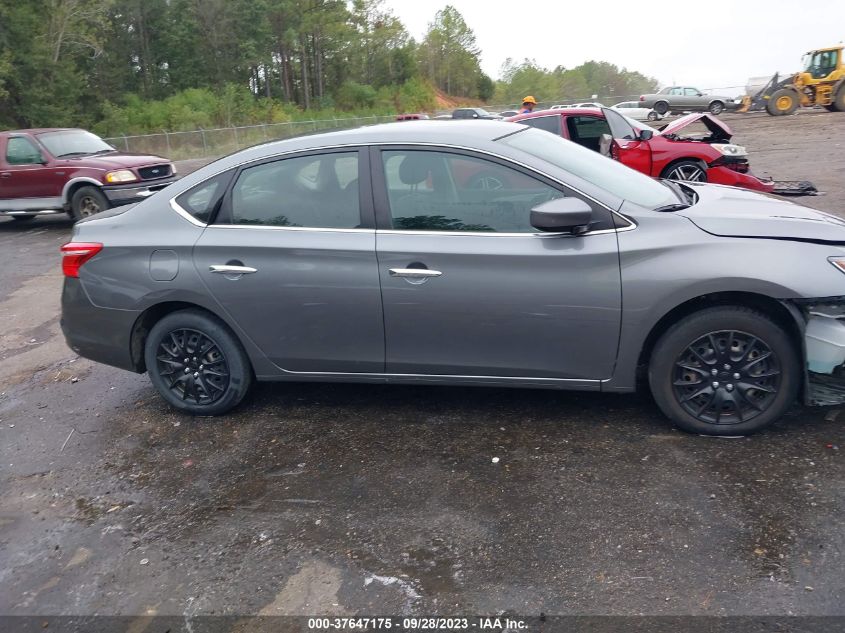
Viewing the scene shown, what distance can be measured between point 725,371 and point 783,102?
32901mm

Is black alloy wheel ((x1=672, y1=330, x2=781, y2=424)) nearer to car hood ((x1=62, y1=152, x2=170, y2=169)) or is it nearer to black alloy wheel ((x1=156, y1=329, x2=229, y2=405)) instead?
black alloy wheel ((x1=156, y1=329, x2=229, y2=405))

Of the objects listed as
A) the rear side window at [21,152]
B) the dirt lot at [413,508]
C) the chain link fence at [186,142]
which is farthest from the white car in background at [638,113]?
the dirt lot at [413,508]

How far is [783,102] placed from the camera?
3183 centimetres

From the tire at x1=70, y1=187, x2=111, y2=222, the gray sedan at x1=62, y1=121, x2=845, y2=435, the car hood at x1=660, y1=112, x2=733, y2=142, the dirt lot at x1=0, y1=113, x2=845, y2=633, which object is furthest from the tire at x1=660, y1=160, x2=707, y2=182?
the tire at x1=70, y1=187, x2=111, y2=222

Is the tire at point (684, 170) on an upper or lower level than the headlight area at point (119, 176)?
lower

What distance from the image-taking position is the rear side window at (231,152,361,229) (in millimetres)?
4211

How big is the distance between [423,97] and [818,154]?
54515mm

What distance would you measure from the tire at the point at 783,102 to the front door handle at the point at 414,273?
3314 centimetres

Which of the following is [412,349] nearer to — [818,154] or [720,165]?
[720,165]

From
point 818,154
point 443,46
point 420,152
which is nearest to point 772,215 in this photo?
point 420,152

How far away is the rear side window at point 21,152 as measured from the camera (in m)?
12.8

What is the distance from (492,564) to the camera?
301 cm

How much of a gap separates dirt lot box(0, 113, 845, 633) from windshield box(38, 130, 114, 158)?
30.6 feet

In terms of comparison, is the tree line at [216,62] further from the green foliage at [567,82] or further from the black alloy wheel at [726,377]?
the black alloy wheel at [726,377]
